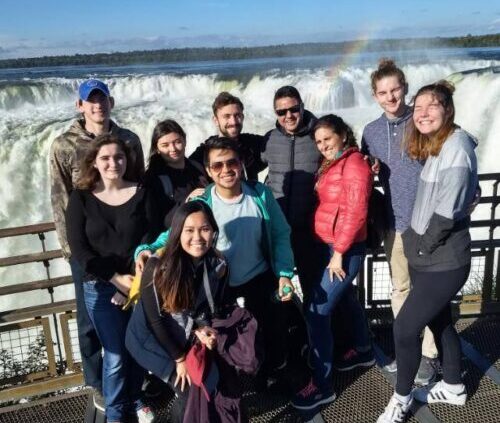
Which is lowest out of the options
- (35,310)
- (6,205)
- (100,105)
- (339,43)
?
(6,205)

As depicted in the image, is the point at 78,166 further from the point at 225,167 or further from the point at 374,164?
the point at 374,164

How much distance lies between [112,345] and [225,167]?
1219 mm

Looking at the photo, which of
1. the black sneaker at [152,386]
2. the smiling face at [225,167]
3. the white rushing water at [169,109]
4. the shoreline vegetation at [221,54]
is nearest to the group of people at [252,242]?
the smiling face at [225,167]

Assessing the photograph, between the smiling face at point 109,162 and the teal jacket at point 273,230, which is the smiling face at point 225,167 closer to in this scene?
the teal jacket at point 273,230

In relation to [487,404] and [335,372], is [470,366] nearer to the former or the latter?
[487,404]

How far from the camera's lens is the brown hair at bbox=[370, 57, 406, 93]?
3.28 metres

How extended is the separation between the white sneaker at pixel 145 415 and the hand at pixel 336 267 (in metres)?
1.36

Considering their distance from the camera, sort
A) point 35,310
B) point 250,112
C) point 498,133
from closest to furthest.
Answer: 1. point 35,310
2. point 498,133
3. point 250,112

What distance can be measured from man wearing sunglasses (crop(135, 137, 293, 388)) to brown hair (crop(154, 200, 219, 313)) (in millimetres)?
297

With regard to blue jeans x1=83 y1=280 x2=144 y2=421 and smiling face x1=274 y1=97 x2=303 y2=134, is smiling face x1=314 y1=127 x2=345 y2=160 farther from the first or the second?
blue jeans x1=83 y1=280 x2=144 y2=421

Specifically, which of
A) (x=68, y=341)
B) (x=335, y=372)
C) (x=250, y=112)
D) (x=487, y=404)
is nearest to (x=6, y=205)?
(x=250, y=112)

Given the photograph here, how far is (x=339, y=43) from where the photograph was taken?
73.2 meters

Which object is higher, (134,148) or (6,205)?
(134,148)

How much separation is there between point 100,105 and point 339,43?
74.1 metres
